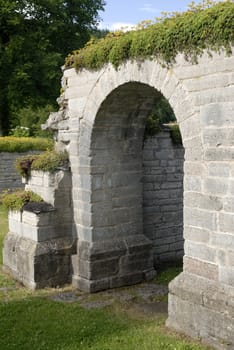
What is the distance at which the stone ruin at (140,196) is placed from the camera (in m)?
5.01

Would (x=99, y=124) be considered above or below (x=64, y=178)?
above

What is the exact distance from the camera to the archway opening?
278 inches

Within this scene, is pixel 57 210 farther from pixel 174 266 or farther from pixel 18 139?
pixel 18 139

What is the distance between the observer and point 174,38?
5367mm

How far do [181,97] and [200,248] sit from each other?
1.77 m

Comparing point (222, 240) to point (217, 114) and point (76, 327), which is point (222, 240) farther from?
point (76, 327)

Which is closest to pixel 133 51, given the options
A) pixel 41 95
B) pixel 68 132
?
pixel 68 132

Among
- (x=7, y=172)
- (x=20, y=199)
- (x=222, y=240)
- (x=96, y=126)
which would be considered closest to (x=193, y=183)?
(x=222, y=240)

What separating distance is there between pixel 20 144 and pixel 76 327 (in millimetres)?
11714

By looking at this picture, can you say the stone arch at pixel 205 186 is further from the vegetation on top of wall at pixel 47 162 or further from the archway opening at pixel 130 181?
the vegetation on top of wall at pixel 47 162

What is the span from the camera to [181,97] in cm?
539

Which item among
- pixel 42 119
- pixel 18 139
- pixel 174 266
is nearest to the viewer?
pixel 174 266

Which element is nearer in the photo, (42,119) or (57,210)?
(57,210)

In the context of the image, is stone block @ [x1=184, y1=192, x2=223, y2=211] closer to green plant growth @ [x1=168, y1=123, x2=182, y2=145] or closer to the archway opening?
the archway opening
